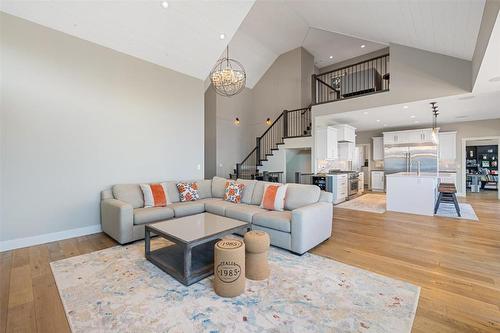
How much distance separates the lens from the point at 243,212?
11.9 feet

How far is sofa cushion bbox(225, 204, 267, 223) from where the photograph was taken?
11.6 ft

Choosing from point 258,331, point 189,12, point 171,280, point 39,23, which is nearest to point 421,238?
point 258,331

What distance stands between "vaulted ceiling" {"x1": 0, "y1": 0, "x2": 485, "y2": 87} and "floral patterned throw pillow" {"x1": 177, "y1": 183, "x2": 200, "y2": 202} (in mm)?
2707

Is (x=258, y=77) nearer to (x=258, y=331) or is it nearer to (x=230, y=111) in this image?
(x=230, y=111)

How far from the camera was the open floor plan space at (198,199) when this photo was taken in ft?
6.46

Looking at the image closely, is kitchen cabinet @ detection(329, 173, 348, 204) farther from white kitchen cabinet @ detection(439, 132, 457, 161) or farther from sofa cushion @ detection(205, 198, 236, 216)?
white kitchen cabinet @ detection(439, 132, 457, 161)

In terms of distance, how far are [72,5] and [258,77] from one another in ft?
23.1

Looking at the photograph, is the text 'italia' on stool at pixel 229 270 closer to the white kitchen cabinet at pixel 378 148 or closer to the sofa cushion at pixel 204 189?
the sofa cushion at pixel 204 189

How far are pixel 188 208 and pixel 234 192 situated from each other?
2.99 feet

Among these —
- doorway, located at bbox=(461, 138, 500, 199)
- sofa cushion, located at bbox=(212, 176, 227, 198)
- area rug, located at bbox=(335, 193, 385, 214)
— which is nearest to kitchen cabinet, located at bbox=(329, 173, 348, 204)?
area rug, located at bbox=(335, 193, 385, 214)

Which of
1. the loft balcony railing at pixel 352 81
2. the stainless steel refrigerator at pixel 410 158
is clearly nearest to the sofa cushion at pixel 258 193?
the loft balcony railing at pixel 352 81

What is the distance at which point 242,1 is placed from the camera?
4.23 metres

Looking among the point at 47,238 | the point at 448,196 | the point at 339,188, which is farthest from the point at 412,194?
the point at 47,238

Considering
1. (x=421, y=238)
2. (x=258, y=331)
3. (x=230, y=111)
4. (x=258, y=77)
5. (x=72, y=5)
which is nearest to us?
(x=258, y=331)
